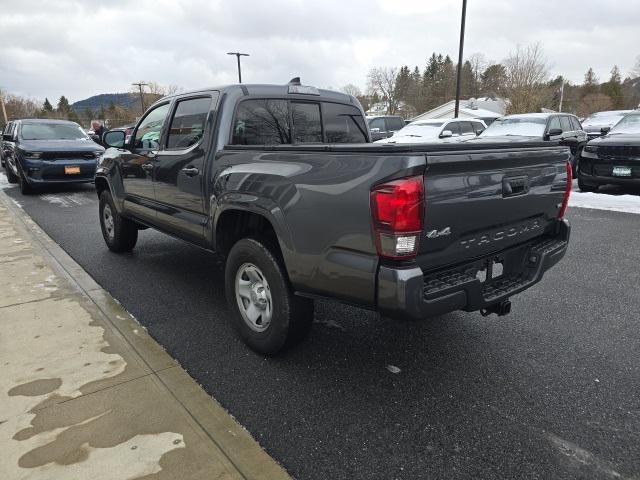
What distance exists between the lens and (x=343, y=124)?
171 inches

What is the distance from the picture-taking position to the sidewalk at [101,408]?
2.10m

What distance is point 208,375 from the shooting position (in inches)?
115

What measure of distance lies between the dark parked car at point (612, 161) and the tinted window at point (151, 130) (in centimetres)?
819

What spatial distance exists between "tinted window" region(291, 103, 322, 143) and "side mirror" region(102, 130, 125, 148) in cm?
226

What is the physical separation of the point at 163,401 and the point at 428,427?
146 cm

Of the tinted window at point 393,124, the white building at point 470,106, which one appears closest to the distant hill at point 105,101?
the white building at point 470,106

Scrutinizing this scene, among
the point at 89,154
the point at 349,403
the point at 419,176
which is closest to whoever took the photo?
the point at 419,176

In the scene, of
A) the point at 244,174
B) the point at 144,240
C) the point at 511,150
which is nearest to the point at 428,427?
the point at 511,150

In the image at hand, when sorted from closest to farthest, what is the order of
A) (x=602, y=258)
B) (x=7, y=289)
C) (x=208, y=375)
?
(x=208, y=375)
(x=7, y=289)
(x=602, y=258)

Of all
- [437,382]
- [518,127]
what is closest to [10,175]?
[518,127]

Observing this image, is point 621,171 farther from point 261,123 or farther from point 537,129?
point 261,123

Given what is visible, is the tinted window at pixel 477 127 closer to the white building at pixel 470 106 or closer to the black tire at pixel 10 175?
the black tire at pixel 10 175

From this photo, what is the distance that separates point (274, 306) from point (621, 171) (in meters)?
8.47

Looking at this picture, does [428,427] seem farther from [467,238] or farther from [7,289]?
[7,289]
